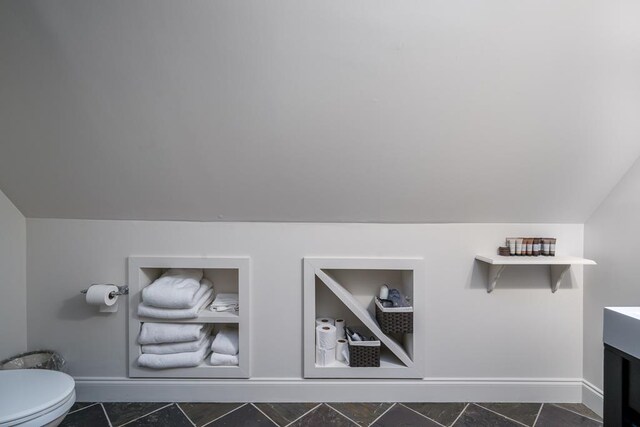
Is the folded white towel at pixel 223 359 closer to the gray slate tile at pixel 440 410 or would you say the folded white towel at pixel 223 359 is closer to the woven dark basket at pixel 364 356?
the woven dark basket at pixel 364 356

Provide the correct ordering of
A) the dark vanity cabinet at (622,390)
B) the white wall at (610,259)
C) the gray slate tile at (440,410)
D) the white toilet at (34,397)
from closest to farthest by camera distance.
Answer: the dark vanity cabinet at (622,390)
the white toilet at (34,397)
the white wall at (610,259)
the gray slate tile at (440,410)

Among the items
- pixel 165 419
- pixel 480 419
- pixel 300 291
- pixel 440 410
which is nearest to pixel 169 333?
pixel 165 419

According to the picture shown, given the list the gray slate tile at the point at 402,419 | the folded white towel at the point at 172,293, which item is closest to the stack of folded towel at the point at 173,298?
the folded white towel at the point at 172,293

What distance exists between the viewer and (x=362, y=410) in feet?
4.94

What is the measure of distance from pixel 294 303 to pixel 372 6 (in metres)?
1.36

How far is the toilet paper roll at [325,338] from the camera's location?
157 cm

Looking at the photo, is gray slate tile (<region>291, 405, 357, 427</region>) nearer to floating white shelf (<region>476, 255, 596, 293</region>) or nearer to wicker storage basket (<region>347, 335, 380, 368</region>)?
wicker storage basket (<region>347, 335, 380, 368</region>)

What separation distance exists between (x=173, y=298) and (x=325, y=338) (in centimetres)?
80

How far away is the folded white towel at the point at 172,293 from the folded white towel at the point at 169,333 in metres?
0.13

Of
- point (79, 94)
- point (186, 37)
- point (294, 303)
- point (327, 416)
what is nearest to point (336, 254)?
point (294, 303)

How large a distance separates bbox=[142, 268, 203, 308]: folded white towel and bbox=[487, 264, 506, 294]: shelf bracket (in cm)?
155

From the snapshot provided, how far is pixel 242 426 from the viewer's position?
1389 mm

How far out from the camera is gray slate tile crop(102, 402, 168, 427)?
4.72 feet

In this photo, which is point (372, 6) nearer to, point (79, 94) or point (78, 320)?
point (79, 94)
